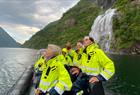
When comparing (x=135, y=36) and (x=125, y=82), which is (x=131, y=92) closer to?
(x=125, y=82)

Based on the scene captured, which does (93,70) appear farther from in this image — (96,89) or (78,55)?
(78,55)

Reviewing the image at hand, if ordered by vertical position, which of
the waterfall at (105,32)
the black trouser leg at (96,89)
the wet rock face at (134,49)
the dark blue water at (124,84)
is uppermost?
the waterfall at (105,32)

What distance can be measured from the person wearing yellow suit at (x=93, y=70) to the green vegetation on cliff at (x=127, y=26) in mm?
85832

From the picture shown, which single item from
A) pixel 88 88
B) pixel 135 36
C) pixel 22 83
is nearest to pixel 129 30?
pixel 135 36

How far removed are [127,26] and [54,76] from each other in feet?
309

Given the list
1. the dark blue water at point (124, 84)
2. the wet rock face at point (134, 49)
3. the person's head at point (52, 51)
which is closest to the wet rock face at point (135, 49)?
the wet rock face at point (134, 49)

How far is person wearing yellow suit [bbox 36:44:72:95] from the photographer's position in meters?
8.45

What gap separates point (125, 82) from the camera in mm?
29375

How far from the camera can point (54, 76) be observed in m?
8.71

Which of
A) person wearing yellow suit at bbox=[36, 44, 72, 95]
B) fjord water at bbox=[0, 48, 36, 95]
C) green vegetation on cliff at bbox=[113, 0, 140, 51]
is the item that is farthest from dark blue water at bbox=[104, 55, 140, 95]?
green vegetation on cliff at bbox=[113, 0, 140, 51]

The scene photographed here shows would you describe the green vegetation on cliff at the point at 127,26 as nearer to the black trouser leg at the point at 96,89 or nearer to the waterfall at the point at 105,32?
the waterfall at the point at 105,32

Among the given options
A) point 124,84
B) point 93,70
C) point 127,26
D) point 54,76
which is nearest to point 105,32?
point 127,26

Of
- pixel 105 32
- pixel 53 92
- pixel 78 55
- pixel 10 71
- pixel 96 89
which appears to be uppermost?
pixel 105 32

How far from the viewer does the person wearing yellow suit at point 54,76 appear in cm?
845
